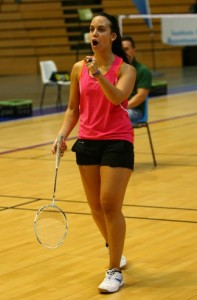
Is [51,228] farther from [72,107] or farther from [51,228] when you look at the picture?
[72,107]

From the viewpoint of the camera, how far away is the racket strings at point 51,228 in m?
4.97

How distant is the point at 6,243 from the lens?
6320mm

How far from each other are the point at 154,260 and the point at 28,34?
21410 millimetres

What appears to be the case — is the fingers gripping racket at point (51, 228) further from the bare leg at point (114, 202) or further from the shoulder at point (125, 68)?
the shoulder at point (125, 68)

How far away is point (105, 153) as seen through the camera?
197 inches

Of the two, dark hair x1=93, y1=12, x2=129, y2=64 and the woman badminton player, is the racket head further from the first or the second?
dark hair x1=93, y1=12, x2=129, y2=64

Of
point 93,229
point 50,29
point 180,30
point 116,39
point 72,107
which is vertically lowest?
point 50,29

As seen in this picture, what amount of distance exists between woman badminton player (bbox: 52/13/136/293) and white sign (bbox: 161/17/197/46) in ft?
42.8

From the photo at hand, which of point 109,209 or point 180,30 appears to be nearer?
point 109,209

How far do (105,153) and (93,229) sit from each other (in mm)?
1796

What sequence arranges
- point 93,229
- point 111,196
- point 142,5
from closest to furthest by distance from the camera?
point 111,196 < point 93,229 < point 142,5

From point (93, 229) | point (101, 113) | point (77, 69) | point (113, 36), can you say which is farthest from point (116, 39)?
point (93, 229)

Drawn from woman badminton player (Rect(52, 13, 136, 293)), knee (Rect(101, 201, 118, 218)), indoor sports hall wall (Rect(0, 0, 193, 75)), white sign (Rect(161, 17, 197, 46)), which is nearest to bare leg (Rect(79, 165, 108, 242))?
woman badminton player (Rect(52, 13, 136, 293))

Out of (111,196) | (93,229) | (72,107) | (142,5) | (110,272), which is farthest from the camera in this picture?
(142,5)
